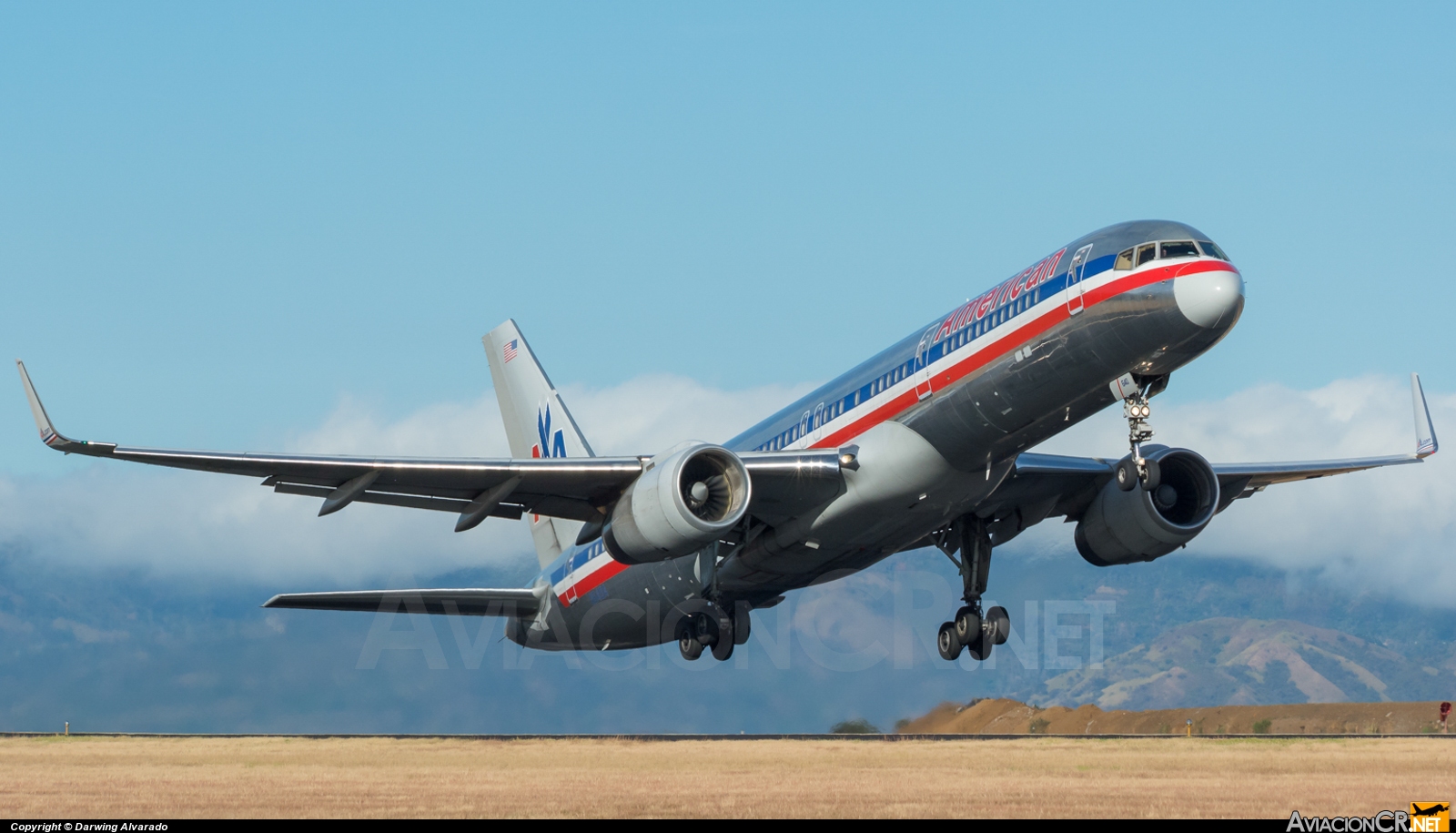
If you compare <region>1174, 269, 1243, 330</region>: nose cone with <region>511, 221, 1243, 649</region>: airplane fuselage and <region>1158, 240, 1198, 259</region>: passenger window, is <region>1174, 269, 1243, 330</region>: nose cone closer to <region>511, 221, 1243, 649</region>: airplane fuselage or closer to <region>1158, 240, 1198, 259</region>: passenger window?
<region>511, 221, 1243, 649</region>: airplane fuselage

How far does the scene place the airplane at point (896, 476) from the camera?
25.0 meters

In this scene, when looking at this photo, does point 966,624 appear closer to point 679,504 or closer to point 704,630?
point 704,630

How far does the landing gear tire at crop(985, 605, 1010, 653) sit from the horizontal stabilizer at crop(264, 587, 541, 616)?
12664mm

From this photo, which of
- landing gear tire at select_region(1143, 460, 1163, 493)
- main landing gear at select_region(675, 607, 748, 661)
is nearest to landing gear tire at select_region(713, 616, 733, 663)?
main landing gear at select_region(675, 607, 748, 661)

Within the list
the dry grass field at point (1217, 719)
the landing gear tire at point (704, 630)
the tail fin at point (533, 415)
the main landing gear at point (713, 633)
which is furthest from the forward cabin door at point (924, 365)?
the dry grass field at point (1217, 719)

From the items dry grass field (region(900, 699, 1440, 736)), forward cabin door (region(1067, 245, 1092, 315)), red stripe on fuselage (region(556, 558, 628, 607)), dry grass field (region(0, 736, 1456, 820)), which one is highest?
forward cabin door (region(1067, 245, 1092, 315))

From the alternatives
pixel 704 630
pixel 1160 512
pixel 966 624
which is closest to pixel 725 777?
pixel 704 630

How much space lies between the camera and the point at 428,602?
38594 mm

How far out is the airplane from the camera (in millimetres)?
25016

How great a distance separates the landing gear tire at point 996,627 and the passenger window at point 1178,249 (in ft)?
41.3

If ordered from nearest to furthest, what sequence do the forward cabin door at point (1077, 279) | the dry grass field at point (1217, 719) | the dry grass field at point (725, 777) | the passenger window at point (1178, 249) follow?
the passenger window at point (1178, 249) → the forward cabin door at point (1077, 279) → the dry grass field at point (725, 777) → the dry grass field at point (1217, 719)

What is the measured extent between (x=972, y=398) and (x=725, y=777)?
12.8 m

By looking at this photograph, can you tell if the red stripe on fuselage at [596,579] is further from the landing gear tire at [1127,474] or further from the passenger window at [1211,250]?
the passenger window at [1211,250]
